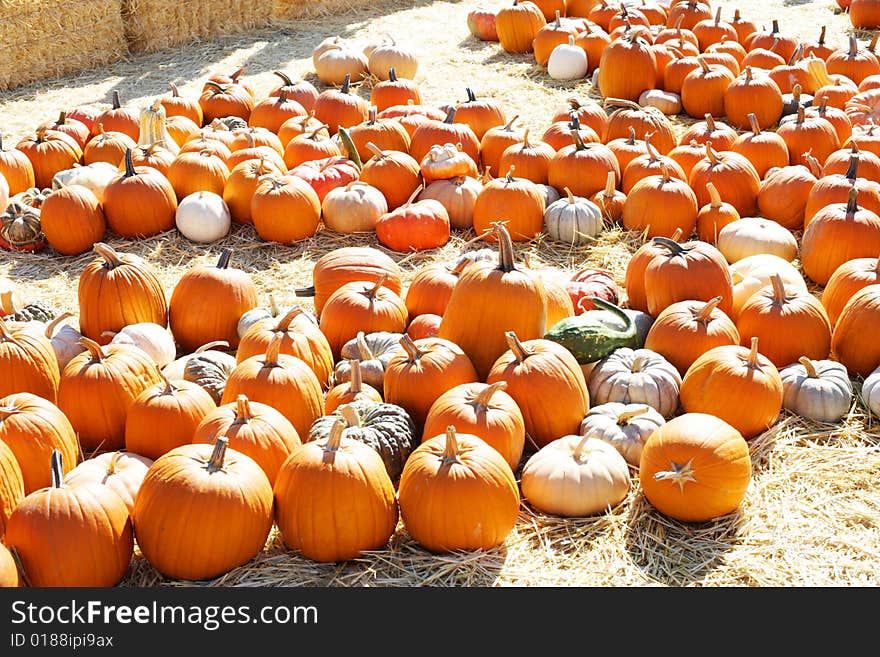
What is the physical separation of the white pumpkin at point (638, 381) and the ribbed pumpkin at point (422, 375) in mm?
552

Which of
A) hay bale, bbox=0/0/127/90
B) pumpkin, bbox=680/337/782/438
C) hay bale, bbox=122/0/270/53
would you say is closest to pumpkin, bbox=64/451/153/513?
pumpkin, bbox=680/337/782/438

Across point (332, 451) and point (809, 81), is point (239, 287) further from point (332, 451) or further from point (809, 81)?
point (809, 81)

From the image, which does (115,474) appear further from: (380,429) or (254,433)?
(380,429)

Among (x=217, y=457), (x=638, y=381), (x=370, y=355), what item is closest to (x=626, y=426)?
(x=638, y=381)

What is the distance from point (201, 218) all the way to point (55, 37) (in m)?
4.75

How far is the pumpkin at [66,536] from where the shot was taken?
313cm

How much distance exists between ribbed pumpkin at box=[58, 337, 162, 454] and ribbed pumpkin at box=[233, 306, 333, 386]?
1.60 ft

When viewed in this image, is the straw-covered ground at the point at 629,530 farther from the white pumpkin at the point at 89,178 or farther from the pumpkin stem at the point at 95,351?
the pumpkin stem at the point at 95,351

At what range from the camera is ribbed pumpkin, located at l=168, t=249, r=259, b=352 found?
4.95 meters

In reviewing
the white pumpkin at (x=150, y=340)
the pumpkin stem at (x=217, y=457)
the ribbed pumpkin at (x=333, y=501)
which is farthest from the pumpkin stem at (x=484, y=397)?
the white pumpkin at (x=150, y=340)

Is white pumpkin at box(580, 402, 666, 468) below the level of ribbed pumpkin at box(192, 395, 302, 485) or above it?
below

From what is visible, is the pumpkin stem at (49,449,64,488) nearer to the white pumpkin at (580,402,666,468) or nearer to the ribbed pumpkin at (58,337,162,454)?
the ribbed pumpkin at (58,337,162,454)

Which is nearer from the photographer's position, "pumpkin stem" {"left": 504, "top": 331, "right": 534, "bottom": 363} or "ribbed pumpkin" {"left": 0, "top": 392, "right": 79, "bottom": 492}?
"ribbed pumpkin" {"left": 0, "top": 392, "right": 79, "bottom": 492}

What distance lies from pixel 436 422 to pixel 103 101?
6603 mm
